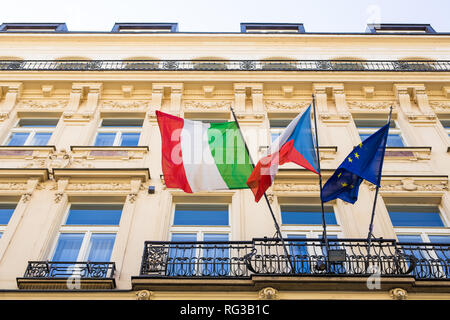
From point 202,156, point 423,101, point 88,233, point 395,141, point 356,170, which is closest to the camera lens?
point 356,170

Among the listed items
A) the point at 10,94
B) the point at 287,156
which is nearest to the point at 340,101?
the point at 287,156

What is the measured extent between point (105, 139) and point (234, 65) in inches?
248

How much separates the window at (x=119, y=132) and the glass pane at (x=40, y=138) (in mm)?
1513

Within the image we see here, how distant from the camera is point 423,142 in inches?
481

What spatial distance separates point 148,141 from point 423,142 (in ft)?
26.2

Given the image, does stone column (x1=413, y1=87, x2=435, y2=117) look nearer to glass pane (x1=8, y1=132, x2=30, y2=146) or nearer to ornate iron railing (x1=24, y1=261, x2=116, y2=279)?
ornate iron railing (x1=24, y1=261, x2=116, y2=279)

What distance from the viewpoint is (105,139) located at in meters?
13.1

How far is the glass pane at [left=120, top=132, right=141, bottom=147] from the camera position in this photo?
42.2 ft

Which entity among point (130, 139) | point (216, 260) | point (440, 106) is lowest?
point (216, 260)

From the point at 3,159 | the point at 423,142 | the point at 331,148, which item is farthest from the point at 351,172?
the point at 3,159

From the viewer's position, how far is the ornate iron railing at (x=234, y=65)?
1530 centimetres

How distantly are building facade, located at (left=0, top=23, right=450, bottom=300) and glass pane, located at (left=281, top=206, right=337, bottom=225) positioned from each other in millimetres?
43

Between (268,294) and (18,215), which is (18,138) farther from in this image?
(268,294)

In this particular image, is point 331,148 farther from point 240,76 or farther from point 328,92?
point 240,76
